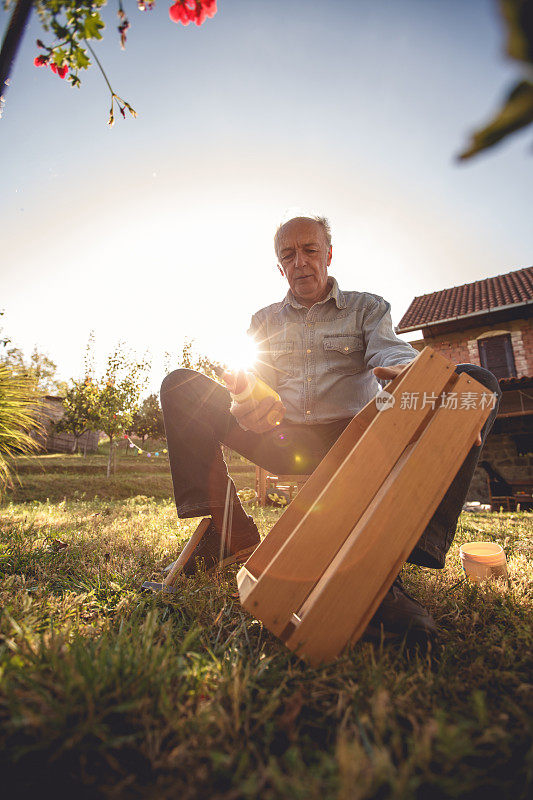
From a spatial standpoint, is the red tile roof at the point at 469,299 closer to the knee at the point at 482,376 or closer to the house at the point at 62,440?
the knee at the point at 482,376

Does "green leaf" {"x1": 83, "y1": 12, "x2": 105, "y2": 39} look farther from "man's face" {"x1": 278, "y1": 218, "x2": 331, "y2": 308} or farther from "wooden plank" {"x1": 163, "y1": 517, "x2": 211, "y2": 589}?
"wooden plank" {"x1": 163, "y1": 517, "x2": 211, "y2": 589}

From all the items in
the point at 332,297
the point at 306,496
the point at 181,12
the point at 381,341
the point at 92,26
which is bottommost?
the point at 306,496

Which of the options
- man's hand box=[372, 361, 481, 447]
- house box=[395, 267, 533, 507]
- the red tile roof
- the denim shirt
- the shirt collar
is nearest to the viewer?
man's hand box=[372, 361, 481, 447]

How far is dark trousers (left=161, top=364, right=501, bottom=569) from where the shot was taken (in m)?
1.86

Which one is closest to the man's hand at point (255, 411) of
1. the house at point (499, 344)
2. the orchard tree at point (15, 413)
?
the orchard tree at point (15, 413)

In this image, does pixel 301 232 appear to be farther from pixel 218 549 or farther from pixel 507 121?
pixel 507 121

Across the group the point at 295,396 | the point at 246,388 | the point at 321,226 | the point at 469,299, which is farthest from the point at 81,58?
the point at 469,299

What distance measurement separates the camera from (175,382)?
2.02 metres

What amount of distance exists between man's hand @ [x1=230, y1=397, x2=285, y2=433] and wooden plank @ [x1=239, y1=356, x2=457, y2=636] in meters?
0.86

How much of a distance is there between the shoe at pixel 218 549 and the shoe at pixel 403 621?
90 centimetres

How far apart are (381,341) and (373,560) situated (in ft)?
4.72

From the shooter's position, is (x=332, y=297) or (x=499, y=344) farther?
(x=499, y=344)

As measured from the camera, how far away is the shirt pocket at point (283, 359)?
2.52 metres

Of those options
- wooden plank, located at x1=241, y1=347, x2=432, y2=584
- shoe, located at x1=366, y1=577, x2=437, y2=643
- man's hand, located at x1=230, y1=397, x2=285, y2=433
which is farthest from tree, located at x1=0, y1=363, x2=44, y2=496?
shoe, located at x1=366, y1=577, x2=437, y2=643
